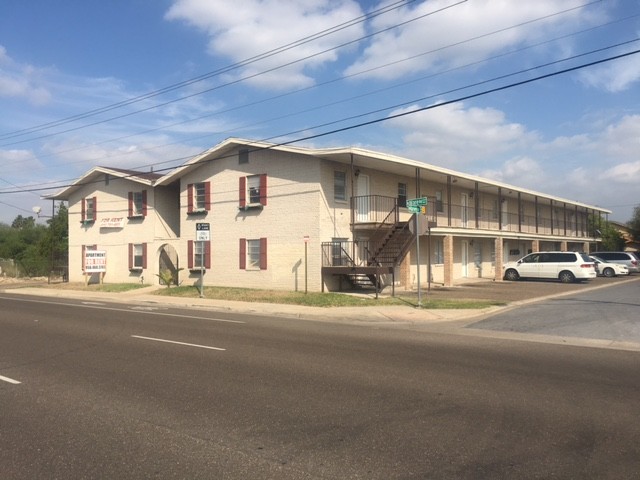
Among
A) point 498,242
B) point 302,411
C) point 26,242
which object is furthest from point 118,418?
point 26,242

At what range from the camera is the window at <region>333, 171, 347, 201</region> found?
75.9ft

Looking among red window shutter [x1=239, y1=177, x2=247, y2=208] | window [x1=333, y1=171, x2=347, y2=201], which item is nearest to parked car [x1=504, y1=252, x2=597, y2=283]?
window [x1=333, y1=171, x2=347, y2=201]

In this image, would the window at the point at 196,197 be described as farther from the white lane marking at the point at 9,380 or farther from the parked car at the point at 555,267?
the white lane marking at the point at 9,380

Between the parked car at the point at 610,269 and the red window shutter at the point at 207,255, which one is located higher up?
the red window shutter at the point at 207,255

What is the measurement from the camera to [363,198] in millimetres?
24422

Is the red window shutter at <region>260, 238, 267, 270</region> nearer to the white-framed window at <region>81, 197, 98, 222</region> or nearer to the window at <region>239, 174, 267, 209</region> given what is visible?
the window at <region>239, 174, 267, 209</region>

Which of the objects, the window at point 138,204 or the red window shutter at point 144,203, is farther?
the window at point 138,204

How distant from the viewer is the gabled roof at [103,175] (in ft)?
97.7

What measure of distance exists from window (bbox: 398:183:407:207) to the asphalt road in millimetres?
16195

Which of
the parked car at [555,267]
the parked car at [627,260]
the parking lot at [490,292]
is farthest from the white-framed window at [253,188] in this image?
the parked car at [627,260]

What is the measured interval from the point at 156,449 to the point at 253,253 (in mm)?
20139

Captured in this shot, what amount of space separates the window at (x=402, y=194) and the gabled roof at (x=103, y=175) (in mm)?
12871

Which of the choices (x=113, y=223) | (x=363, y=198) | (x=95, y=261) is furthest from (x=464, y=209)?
(x=95, y=261)

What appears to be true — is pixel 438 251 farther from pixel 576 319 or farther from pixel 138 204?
Result: pixel 138 204
